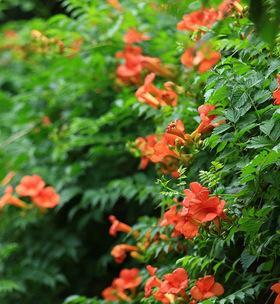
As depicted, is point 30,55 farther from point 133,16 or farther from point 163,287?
point 163,287

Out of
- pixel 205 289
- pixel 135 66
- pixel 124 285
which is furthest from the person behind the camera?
pixel 135 66

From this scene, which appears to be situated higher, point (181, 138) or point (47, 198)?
point (181, 138)

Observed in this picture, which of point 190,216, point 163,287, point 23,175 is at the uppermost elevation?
point 190,216

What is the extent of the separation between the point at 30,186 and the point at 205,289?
2.14 m

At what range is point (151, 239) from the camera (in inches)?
129

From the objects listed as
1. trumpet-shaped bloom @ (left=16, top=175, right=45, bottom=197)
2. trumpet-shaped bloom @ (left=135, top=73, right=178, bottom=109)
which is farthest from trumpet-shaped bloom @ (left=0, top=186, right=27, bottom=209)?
trumpet-shaped bloom @ (left=135, top=73, right=178, bottom=109)

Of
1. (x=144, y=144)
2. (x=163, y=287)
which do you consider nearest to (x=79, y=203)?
(x=144, y=144)

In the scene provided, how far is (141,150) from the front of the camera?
3424 mm

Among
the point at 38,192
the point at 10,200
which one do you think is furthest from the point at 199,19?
the point at 10,200

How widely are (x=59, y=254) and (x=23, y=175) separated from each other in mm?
641

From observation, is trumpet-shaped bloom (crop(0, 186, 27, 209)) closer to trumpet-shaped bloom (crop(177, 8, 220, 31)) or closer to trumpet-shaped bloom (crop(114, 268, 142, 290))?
trumpet-shaped bloom (crop(114, 268, 142, 290))

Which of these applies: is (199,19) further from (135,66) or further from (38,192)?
(38,192)

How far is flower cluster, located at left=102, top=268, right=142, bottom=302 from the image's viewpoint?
3.53 metres

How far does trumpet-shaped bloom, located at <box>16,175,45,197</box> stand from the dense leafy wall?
0.19m
